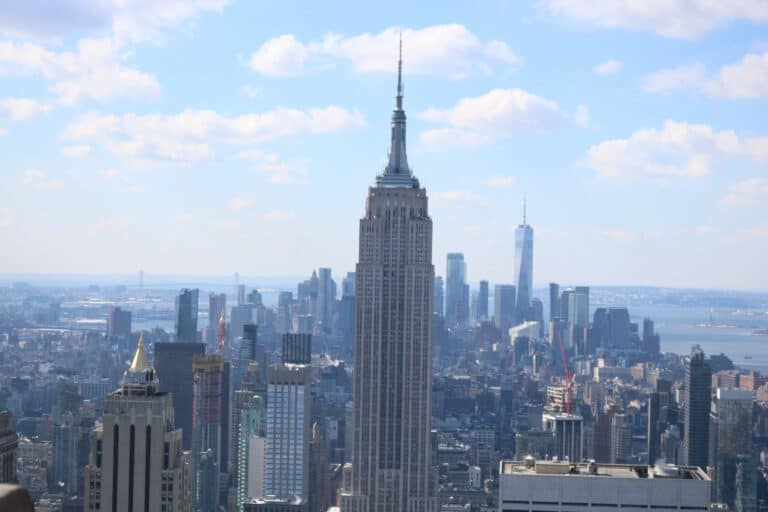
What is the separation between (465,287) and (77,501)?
1234 inches

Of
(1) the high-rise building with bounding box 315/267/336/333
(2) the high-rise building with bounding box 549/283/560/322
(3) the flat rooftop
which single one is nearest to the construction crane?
(2) the high-rise building with bounding box 549/283/560/322

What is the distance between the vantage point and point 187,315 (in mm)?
37875

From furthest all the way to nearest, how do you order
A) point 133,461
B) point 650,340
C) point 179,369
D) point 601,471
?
point 650,340, point 179,369, point 133,461, point 601,471

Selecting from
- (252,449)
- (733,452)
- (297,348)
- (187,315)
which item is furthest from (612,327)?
(252,449)

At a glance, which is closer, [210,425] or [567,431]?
[210,425]

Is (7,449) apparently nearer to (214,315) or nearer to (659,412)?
(659,412)

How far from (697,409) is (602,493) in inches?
973

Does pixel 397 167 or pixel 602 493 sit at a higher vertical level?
pixel 397 167

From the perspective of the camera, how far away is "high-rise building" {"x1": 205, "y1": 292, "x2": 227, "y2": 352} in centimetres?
3753

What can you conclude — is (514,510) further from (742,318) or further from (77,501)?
(742,318)

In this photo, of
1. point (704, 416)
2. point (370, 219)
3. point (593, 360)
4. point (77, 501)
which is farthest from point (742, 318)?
point (77, 501)

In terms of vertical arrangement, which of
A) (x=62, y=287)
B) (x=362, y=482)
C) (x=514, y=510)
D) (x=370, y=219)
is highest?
(x=370, y=219)

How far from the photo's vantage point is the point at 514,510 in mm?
10547

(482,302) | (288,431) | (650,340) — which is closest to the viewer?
(288,431)
